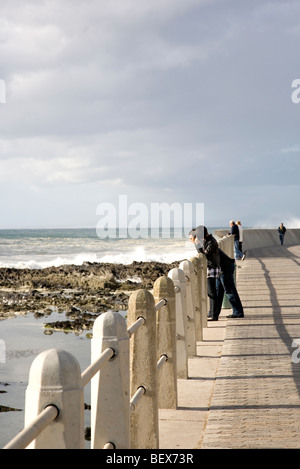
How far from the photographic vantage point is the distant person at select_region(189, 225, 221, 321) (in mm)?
11320

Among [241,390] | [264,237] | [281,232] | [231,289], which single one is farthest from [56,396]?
[281,232]

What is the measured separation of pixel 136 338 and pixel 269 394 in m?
2.09

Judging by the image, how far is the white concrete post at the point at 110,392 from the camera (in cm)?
381

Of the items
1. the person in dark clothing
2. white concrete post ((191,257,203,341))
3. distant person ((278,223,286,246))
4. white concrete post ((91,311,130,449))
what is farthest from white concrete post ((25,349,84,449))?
distant person ((278,223,286,246))

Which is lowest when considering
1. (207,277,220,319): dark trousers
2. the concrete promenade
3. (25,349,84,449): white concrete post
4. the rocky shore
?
the rocky shore

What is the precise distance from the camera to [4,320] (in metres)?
17.3

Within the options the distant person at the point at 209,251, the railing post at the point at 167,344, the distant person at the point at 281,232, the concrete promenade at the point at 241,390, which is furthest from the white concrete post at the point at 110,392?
the distant person at the point at 281,232

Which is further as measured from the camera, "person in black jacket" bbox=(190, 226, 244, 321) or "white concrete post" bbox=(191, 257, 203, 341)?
"person in black jacket" bbox=(190, 226, 244, 321)

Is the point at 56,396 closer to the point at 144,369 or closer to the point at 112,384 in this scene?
the point at 112,384

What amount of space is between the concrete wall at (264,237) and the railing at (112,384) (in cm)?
2904

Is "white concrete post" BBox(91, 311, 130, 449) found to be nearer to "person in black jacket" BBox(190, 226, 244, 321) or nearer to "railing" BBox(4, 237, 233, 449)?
"railing" BBox(4, 237, 233, 449)

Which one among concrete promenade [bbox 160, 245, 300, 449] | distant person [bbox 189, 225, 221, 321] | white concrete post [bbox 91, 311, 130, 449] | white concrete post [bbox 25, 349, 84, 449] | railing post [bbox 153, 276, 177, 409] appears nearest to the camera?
white concrete post [bbox 25, 349, 84, 449]

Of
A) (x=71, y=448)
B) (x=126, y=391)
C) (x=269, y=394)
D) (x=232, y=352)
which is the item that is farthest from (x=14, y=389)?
(x=71, y=448)

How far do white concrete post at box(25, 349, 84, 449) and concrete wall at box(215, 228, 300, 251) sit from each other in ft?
107
